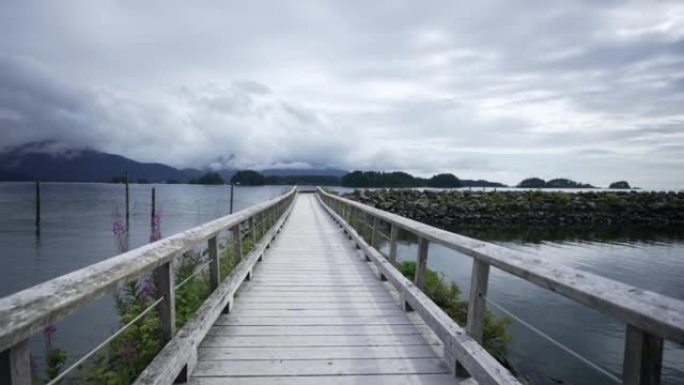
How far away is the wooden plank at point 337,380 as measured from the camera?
2.87 metres

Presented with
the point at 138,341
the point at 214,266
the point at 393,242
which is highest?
the point at 393,242

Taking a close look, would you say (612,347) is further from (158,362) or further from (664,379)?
(158,362)

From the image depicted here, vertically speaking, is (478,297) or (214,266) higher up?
(478,297)

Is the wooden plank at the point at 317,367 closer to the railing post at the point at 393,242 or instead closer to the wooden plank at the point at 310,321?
the wooden plank at the point at 310,321

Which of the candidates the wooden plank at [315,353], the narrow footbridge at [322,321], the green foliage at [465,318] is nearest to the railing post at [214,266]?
the narrow footbridge at [322,321]

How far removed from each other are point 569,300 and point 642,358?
1155 centimetres

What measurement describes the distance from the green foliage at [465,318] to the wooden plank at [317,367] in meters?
2.72

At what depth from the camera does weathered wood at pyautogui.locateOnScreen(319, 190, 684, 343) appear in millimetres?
1362

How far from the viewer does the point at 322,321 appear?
426cm

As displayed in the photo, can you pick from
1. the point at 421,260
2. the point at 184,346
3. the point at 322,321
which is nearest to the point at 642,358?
the point at 184,346

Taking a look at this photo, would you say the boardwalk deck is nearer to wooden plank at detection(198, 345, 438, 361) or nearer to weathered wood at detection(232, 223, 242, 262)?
wooden plank at detection(198, 345, 438, 361)

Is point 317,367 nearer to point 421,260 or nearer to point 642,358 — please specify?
point 421,260

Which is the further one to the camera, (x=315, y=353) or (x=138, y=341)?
(x=138, y=341)

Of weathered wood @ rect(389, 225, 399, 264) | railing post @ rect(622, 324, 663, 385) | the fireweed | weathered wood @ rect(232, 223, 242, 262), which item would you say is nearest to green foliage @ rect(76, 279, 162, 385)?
the fireweed
